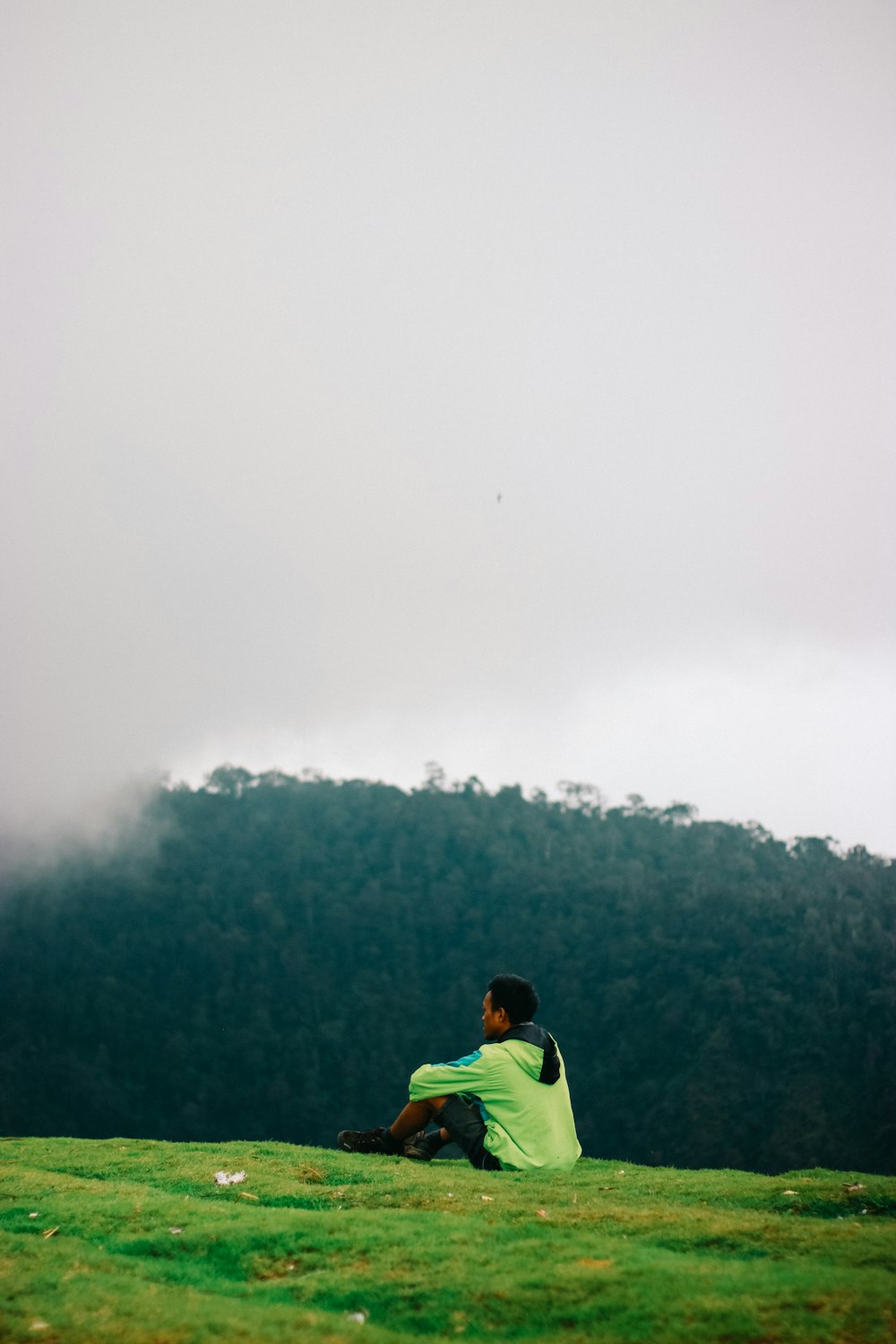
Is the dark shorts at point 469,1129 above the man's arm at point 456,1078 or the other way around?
the other way around

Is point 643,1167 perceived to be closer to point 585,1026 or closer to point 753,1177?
point 753,1177

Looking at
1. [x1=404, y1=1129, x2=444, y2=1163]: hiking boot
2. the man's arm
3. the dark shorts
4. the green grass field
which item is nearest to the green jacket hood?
the man's arm

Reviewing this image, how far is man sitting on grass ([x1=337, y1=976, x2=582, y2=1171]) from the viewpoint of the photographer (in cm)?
732

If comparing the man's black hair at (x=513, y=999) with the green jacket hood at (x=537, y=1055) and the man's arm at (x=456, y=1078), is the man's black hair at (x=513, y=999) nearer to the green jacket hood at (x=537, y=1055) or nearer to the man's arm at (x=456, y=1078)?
the green jacket hood at (x=537, y=1055)

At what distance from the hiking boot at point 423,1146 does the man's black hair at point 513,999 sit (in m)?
1.24

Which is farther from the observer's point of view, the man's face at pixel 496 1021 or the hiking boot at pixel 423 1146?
the hiking boot at pixel 423 1146

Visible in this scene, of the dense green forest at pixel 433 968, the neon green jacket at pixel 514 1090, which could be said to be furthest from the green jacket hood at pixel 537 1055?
the dense green forest at pixel 433 968

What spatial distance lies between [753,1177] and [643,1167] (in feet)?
4.36

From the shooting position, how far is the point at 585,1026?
7550 centimetres

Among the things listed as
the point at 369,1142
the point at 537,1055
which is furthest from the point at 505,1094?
the point at 369,1142

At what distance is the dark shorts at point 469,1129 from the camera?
7359 mm

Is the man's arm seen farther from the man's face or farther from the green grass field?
the green grass field

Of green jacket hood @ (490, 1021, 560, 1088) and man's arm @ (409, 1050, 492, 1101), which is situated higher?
green jacket hood @ (490, 1021, 560, 1088)

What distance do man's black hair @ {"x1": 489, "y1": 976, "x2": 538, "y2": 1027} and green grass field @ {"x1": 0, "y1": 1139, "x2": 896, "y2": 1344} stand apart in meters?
1.06
